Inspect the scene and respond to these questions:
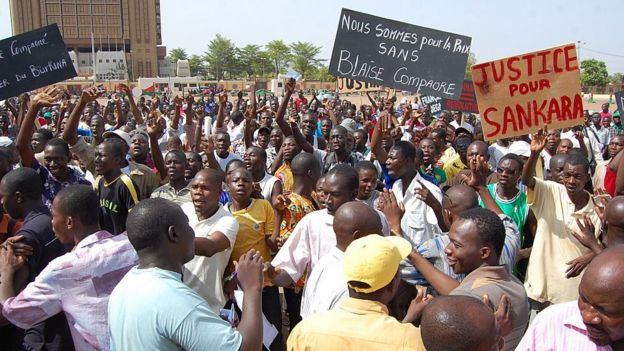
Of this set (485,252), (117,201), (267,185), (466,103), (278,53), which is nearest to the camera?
(485,252)

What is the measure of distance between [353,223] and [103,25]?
338 feet

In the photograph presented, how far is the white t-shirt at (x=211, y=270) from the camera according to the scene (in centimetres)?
370

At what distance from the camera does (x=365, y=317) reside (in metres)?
2.23

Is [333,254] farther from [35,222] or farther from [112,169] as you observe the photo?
[112,169]

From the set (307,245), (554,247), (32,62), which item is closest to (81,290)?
(307,245)

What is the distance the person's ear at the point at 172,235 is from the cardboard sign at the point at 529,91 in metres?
3.78

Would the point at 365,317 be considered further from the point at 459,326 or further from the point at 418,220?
the point at 418,220

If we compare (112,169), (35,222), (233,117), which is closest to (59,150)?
(112,169)

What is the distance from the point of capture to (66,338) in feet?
9.84

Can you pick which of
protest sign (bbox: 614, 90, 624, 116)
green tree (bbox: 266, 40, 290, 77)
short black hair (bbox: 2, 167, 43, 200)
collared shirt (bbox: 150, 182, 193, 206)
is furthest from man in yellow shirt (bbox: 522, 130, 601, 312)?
green tree (bbox: 266, 40, 290, 77)

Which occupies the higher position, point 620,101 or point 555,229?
point 620,101

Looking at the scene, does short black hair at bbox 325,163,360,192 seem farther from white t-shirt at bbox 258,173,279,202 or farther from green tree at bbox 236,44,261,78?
green tree at bbox 236,44,261,78

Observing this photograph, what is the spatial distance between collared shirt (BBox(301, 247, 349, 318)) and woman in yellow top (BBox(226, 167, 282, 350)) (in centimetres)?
119

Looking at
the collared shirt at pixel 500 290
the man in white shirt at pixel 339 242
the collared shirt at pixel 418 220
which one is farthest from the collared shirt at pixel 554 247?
the man in white shirt at pixel 339 242
